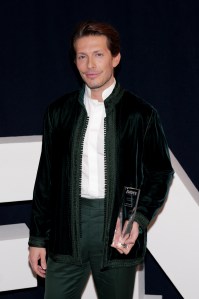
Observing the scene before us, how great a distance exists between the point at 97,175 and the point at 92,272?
34 cm

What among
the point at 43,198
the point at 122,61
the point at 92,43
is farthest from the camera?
the point at 122,61

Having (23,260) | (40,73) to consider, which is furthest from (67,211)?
(40,73)

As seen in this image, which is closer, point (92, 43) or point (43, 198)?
point (92, 43)

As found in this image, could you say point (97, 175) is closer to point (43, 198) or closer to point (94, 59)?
point (43, 198)

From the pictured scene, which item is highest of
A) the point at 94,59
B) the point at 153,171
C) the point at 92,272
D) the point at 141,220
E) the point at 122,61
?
the point at 94,59

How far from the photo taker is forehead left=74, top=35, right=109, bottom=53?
1.80 m

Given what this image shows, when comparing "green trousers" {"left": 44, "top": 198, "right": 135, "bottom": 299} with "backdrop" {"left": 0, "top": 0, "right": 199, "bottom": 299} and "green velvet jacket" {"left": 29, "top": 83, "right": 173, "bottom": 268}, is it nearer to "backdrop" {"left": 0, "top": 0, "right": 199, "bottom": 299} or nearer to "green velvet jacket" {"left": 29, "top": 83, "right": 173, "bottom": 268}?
"green velvet jacket" {"left": 29, "top": 83, "right": 173, "bottom": 268}

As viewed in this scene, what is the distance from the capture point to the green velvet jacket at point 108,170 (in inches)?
71.9

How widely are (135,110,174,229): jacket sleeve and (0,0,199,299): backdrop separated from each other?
758mm

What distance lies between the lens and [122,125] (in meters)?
1.84

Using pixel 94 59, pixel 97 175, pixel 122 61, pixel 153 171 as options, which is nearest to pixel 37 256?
pixel 97 175

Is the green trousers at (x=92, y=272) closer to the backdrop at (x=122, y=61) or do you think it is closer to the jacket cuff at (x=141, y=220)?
the jacket cuff at (x=141, y=220)

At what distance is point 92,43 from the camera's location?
180cm

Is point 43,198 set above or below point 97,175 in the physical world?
below
